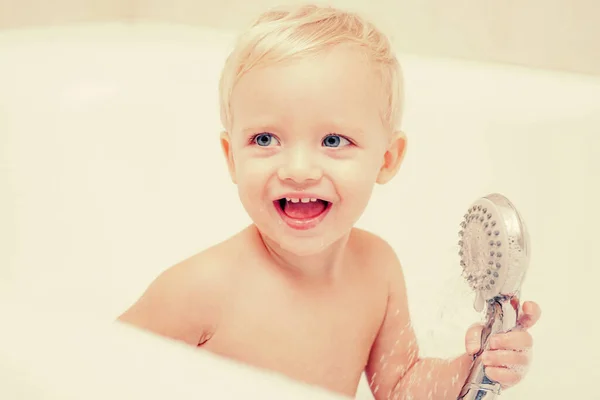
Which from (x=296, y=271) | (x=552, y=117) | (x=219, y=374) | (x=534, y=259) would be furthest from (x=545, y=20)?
(x=219, y=374)

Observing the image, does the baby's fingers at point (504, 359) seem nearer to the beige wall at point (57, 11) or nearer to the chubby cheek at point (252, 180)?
the chubby cheek at point (252, 180)

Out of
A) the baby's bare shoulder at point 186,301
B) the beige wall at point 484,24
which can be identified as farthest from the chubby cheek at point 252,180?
the beige wall at point 484,24

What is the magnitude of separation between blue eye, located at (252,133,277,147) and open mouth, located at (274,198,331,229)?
5 centimetres

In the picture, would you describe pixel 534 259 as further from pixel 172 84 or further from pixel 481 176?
pixel 172 84

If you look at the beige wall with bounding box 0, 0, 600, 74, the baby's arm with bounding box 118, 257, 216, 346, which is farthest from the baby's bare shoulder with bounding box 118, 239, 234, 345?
the beige wall with bounding box 0, 0, 600, 74

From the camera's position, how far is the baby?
674 millimetres

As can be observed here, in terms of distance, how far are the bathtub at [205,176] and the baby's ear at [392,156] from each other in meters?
0.27

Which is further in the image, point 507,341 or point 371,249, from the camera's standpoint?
point 371,249

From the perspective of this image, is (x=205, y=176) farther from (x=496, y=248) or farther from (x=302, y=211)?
(x=496, y=248)

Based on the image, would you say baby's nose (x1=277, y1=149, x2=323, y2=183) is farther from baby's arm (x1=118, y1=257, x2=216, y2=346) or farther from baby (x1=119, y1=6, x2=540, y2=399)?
baby's arm (x1=118, y1=257, x2=216, y2=346)

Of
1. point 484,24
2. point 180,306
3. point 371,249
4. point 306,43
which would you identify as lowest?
point 180,306

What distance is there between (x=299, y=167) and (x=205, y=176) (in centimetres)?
62

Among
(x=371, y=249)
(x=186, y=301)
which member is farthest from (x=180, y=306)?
(x=371, y=249)

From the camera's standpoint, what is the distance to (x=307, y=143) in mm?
677
